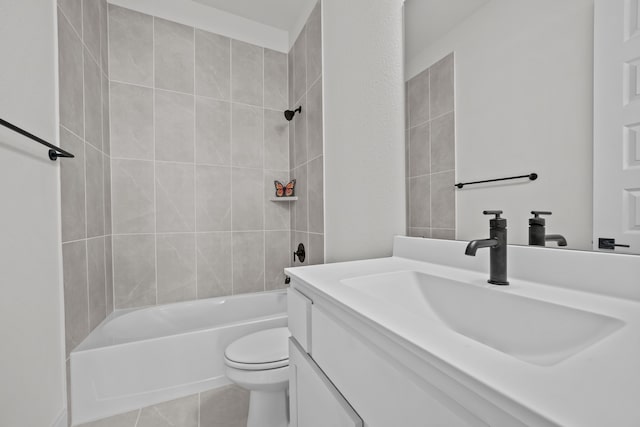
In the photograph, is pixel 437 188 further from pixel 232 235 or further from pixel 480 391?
pixel 232 235

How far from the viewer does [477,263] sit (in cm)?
79

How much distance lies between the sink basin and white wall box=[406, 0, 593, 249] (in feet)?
0.76

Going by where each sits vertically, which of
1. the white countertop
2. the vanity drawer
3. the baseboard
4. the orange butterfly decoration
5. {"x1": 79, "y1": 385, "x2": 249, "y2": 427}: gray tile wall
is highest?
the orange butterfly decoration

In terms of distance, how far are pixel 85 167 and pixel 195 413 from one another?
1368 mm

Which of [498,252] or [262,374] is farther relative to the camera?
[262,374]

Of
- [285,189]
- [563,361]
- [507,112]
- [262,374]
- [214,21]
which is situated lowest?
[262,374]

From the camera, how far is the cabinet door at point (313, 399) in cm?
52

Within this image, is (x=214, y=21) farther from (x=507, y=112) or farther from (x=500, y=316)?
(x=500, y=316)

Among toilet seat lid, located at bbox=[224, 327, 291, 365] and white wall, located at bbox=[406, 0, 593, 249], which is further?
toilet seat lid, located at bbox=[224, 327, 291, 365]

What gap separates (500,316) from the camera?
1.93 feet

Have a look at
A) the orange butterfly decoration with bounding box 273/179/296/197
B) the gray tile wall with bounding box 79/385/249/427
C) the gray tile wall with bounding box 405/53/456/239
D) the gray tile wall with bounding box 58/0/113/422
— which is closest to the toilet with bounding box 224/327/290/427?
the gray tile wall with bounding box 79/385/249/427

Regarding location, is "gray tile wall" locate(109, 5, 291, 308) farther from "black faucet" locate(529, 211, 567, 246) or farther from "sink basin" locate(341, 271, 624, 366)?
"black faucet" locate(529, 211, 567, 246)

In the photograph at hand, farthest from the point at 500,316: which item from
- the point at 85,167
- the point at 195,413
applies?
the point at 85,167

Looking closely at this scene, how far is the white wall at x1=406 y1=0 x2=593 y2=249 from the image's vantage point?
0.60 meters
